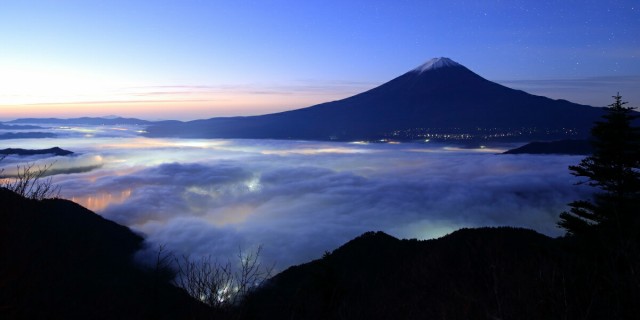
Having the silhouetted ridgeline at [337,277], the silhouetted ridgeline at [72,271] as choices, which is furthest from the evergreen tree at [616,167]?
the silhouetted ridgeline at [72,271]

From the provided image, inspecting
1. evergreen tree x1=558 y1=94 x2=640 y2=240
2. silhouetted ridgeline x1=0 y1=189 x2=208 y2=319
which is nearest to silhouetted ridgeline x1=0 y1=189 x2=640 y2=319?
silhouetted ridgeline x1=0 y1=189 x2=208 y2=319

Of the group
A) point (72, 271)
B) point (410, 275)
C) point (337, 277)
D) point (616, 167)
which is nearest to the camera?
point (616, 167)

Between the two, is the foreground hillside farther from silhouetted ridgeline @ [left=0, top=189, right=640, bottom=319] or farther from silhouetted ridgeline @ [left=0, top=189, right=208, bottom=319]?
silhouetted ridgeline @ [left=0, top=189, right=208, bottom=319]

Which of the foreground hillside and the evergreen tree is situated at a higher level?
the evergreen tree

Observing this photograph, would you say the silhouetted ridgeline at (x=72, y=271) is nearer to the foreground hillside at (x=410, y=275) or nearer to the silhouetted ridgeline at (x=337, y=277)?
the silhouetted ridgeline at (x=337, y=277)

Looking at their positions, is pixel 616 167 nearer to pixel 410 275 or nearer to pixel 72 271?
pixel 410 275

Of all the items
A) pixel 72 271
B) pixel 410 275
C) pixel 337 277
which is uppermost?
pixel 337 277

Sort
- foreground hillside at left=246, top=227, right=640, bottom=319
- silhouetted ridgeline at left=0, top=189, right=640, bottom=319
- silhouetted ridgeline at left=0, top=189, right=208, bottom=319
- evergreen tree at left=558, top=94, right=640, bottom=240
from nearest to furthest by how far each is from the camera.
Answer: silhouetted ridgeline at left=0, top=189, right=208, bottom=319 → silhouetted ridgeline at left=0, top=189, right=640, bottom=319 → evergreen tree at left=558, top=94, right=640, bottom=240 → foreground hillside at left=246, top=227, right=640, bottom=319

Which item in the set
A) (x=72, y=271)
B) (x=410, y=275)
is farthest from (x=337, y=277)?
(x=72, y=271)
